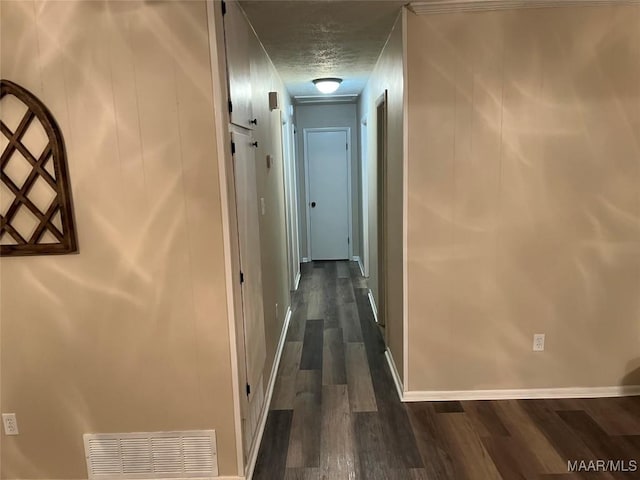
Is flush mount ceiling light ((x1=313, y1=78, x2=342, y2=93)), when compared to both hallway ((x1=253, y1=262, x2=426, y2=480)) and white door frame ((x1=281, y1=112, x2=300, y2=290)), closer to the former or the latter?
white door frame ((x1=281, y1=112, x2=300, y2=290))

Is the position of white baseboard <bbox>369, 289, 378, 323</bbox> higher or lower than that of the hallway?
higher

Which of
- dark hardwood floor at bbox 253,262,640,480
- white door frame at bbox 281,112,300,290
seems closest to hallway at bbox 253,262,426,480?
dark hardwood floor at bbox 253,262,640,480

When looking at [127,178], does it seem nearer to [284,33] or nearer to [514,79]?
[284,33]

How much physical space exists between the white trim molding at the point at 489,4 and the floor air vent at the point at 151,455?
246cm

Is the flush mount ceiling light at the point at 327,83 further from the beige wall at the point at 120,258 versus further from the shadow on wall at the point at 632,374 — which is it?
the shadow on wall at the point at 632,374

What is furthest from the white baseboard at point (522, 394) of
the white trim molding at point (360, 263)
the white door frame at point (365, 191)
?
the white trim molding at point (360, 263)

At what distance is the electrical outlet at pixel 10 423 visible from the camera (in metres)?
2.21

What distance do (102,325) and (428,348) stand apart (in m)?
1.85

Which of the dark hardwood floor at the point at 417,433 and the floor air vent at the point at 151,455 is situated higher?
the floor air vent at the point at 151,455

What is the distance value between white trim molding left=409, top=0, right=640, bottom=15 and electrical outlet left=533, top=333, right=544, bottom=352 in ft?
6.22

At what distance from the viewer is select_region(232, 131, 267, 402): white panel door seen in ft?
7.51

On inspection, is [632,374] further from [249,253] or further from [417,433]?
[249,253]

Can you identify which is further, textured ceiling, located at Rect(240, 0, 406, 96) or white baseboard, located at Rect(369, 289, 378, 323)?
white baseboard, located at Rect(369, 289, 378, 323)

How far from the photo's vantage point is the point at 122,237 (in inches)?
81.2
